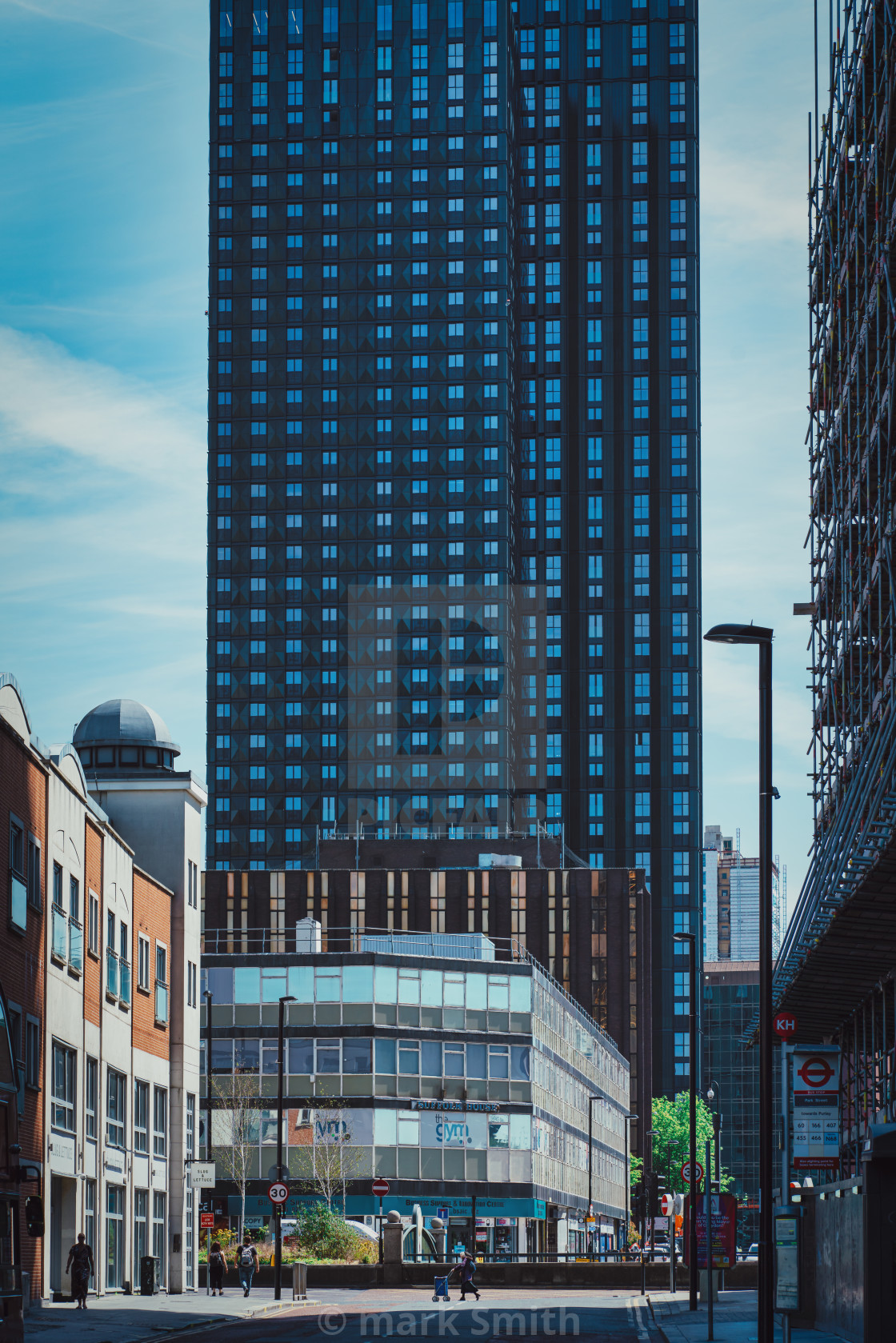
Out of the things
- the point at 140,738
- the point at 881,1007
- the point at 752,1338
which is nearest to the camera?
the point at 752,1338

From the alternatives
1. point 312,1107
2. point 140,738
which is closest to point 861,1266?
point 140,738

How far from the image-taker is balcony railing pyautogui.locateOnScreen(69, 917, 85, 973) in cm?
4775

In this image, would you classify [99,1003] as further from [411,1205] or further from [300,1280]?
[411,1205]

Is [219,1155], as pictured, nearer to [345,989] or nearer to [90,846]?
[345,989]

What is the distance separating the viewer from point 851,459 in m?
58.5

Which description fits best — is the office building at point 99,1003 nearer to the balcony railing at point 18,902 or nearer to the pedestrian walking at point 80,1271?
the balcony railing at point 18,902

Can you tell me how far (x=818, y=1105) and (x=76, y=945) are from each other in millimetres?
22309

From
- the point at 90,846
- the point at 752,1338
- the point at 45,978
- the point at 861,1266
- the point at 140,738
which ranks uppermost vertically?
the point at 140,738

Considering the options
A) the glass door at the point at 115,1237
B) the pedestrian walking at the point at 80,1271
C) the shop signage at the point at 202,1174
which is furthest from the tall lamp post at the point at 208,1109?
the pedestrian walking at the point at 80,1271

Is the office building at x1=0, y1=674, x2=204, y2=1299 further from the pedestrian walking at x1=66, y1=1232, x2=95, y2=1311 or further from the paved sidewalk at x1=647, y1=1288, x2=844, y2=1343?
the paved sidewalk at x1=647, y1=1288, x2=844, y2=1343

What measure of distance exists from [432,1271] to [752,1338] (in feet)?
117

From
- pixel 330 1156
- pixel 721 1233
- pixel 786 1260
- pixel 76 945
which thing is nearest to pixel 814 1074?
pixel 786 1260

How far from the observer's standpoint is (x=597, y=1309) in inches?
1944

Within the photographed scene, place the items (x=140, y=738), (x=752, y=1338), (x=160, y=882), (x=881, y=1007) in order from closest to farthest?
1. (x=752, y=1338)
2. (x=881, y=1007)
3. (x=160, y=882)
4. (x=140, y=738)
